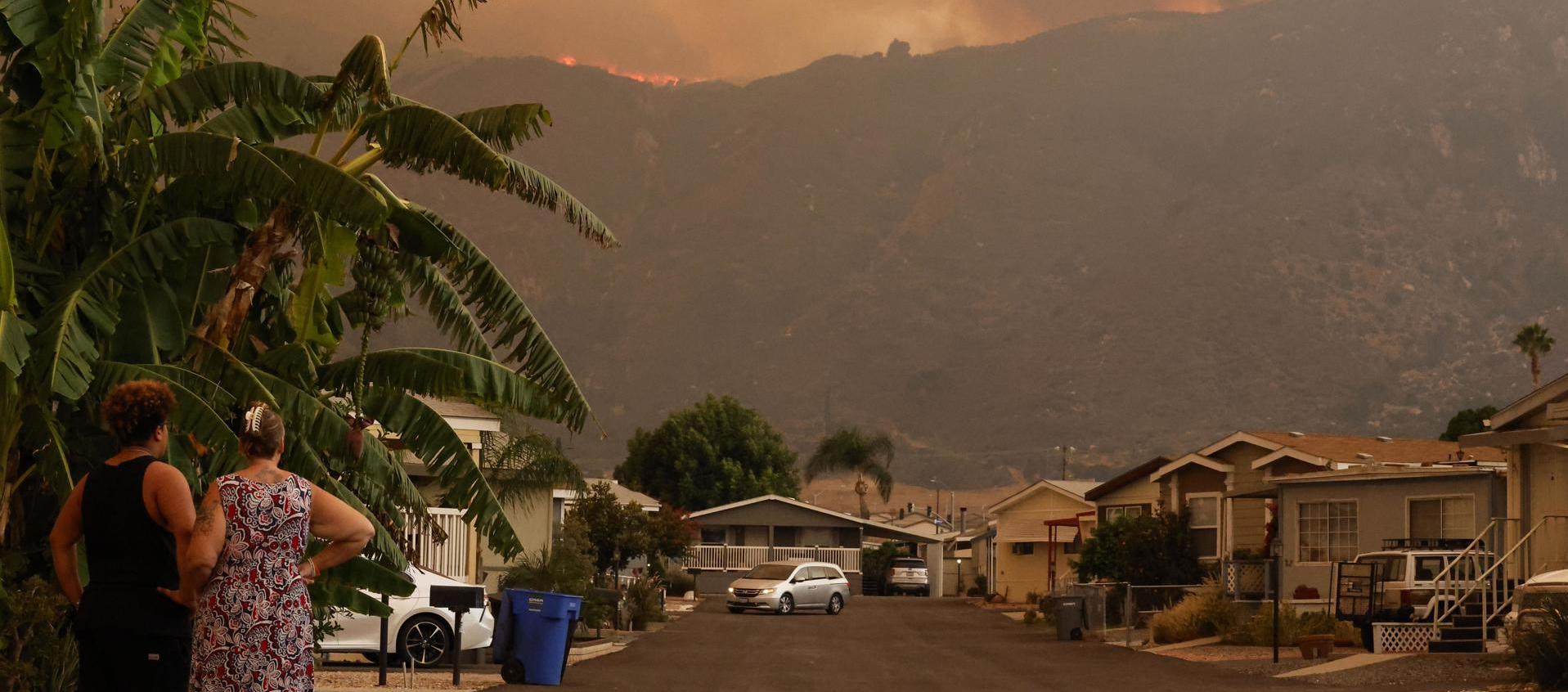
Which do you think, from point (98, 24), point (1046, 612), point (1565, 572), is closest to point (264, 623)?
point (98, 24)

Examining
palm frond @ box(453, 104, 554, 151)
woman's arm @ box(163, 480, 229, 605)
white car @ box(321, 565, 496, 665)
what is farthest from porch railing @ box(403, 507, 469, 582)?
woman's arm @ box(163, 480, 229, 605)

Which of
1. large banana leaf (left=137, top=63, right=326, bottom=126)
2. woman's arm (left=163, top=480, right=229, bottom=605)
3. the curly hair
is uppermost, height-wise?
large banana leaf (left=137, top=63, right=326, bottom=126)

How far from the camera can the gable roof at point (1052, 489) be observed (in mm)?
61066

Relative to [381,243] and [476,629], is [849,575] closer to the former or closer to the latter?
[476,629]

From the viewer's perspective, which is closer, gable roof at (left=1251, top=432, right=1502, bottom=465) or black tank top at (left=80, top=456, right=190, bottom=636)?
black tank top at (left=80, top=456, right=190, bottom=636)

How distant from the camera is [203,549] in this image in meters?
7.80

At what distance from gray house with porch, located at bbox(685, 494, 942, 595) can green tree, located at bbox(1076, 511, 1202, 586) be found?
1341 inches

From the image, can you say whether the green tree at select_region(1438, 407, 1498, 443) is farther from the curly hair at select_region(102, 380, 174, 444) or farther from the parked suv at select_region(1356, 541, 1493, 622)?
the curly hair at select_region(102, 380, 174, 444)

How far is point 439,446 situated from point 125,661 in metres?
7.15

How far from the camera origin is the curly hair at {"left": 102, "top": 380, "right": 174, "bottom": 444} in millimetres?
7934

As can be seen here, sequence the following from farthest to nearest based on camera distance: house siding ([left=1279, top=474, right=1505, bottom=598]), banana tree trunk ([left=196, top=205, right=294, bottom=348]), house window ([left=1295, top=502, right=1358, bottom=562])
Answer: house window ([left=1295, top=502, right=1358, bottom=562]) → house siding ([left=1279, top=474, right=1505, bottom=598]) → banana tree trunk ([left=196, top=205, right=294, bottom=348])

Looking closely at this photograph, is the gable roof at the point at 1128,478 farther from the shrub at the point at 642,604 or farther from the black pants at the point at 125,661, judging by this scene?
the black pants at the point at 125,661

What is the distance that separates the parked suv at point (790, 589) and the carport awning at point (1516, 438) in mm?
25317

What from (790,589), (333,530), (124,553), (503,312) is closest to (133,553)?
(124,553)
